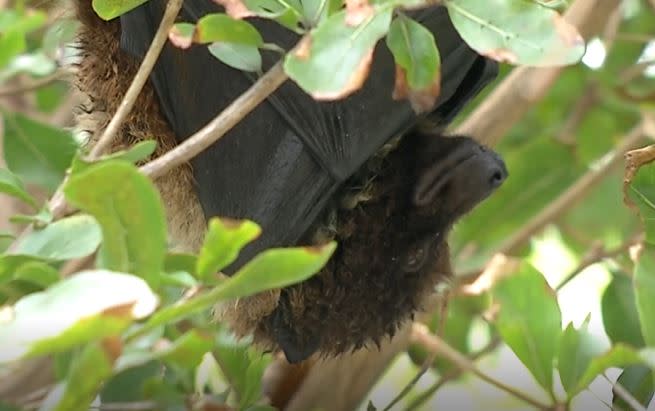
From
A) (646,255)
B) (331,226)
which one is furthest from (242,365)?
(646,255)

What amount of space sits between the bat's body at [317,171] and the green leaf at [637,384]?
182 mm

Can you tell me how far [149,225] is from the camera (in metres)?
0.54

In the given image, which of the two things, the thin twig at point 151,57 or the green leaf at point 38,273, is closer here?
the green leaf at point 38,273

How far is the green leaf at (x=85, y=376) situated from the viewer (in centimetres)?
48

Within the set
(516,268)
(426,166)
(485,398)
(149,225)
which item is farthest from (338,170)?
(485,398)

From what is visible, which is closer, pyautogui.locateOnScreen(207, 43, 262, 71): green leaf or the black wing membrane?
pyautogui.locateOnScreen(207, 43, 262, 71): green leaf

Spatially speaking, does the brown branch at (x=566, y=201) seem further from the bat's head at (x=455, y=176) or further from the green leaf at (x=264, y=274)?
the green leaf at (x=264, y=274)

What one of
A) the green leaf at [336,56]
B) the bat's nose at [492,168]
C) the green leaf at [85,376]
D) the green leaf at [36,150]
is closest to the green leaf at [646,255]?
the bat's nose at [492,168]

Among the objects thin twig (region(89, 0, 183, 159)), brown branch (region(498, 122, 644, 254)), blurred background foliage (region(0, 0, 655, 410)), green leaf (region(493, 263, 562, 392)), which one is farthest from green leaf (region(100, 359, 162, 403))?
brown branch (region(498, 122, 644, 254))

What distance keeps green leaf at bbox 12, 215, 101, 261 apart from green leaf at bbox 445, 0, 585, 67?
0.80 ft

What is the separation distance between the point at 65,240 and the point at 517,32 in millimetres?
290

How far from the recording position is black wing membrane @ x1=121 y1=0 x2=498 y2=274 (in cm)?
81

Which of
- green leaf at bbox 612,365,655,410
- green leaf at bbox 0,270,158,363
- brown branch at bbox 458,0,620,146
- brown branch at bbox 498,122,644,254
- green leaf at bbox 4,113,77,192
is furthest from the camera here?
brown branch at bbox 498,122,644,254

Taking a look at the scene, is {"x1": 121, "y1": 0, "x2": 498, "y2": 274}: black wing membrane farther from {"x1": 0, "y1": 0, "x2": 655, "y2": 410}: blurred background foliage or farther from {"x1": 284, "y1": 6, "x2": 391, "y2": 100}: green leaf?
{"x1": 284, "y1": 6, "x2": 391, "y2": 100}: green leaf
